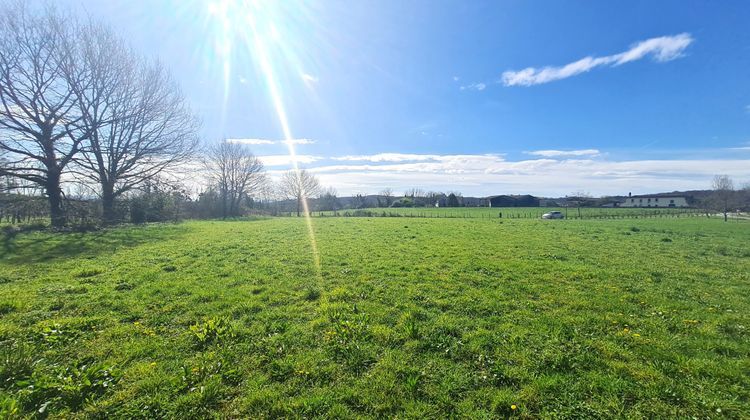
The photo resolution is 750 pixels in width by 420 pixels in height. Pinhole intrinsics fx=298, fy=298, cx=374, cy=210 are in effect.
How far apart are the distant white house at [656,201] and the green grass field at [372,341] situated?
4996 inches

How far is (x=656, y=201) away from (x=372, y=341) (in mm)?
139592

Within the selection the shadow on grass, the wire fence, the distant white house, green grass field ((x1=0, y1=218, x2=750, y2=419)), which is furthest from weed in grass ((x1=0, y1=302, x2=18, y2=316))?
the distant white house

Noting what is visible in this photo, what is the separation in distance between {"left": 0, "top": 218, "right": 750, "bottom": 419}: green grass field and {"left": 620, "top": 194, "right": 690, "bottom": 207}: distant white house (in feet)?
416

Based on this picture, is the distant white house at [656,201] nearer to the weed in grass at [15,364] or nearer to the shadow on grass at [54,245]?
the shadow on grass at [54,245]

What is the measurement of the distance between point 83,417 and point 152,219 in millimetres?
32761

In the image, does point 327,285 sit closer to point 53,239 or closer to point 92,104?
point 53,239

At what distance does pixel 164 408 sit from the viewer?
3242 millimetres

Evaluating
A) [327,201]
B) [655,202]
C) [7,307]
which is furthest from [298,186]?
[655,202]

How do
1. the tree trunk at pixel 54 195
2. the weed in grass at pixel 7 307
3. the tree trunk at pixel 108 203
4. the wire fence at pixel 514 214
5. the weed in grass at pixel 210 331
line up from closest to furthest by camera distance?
1. the weed in grass at pixel 210 331
2. the weed in grass at pixel 7 307
3. the tree trunk at pixel 54 195
4. the tree trunk at pixel 108 203
5. the wire fence at pixel 514 214

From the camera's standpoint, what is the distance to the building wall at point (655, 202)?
99.6 m

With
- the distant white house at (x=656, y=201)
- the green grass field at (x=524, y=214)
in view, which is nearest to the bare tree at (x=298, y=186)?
the green grass field at (x=524, y=214)

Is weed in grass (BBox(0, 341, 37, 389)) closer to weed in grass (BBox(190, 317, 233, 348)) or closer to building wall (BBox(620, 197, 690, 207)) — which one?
weed in grass (BBox(190, 317, 233, 348))

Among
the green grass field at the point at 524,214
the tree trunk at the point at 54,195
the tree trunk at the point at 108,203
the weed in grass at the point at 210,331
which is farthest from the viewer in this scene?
the green grass field at the point at 524,214

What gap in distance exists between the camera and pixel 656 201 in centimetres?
10381
